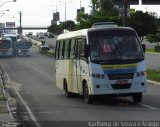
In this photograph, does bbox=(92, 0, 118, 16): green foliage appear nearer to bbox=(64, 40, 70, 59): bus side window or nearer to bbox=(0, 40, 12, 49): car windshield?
bbox=(0, 40, 12, 49): car windshield

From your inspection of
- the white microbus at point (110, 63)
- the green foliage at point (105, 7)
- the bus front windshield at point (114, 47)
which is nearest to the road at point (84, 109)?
the white microbus at point (110, 63)

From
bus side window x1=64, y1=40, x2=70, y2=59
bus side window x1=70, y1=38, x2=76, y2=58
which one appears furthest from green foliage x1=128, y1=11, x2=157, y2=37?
bus side window x1=70, y1=38, x2=76, y2=58

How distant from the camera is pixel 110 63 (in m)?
19.8

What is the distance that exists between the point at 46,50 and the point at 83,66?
76.2 m

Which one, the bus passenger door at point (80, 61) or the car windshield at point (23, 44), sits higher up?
the bus passenger door at point (80, 61)

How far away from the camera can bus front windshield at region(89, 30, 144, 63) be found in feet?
65.6

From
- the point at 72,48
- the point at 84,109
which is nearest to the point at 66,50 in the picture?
the point at 72,48

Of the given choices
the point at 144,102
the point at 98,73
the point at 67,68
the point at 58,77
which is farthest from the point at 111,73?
the point at 58,77

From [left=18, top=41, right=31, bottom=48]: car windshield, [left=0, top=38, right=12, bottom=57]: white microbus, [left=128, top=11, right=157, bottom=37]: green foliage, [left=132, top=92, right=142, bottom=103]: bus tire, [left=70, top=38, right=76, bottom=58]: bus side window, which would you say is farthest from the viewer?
[left=18, top=41, right=31, bottom=48]: car windshield

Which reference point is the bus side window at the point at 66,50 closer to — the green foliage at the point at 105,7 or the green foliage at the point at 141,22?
the green foliage at the point at 141,22

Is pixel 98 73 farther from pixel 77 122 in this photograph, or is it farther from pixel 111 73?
pixel 77 122

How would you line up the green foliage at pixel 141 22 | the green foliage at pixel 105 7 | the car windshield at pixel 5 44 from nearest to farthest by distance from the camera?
the green foliage at pixel 141 22, the car windshield at pixel 5 44, the green foliage at pixel 105 7

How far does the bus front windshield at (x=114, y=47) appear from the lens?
20.0m

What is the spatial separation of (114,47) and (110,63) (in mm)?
723
